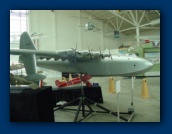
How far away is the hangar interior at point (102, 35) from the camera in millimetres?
2576

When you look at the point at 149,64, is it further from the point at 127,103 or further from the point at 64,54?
the point at 64,54

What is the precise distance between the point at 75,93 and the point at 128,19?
5.44 ft

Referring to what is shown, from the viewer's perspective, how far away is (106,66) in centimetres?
295

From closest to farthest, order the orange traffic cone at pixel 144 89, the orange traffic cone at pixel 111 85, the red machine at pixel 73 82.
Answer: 1. the orange traffic cone at pixel 111 85
2. the orange traffic cone at pixel 144 89
3. the red machine at pixel 73 82

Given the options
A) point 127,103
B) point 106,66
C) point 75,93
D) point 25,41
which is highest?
point 25,41

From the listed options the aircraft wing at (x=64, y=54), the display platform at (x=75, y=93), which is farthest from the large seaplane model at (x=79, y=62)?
the display platform at (x=75, y=93)

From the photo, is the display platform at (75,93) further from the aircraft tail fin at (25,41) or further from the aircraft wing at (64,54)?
the aircraft tail fin at (25,41)

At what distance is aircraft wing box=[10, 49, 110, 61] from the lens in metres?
2.50

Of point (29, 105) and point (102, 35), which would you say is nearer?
point (29, 105)

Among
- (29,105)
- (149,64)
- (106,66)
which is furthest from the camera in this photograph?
(106,66)

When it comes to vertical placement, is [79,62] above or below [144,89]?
above

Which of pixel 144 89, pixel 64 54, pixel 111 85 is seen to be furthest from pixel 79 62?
pixel 144 89

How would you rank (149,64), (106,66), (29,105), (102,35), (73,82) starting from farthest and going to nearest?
(73,82)
(106,66)
(102,35)
(149,64)
(29,105)

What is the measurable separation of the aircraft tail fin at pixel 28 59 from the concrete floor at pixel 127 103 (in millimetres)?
265
